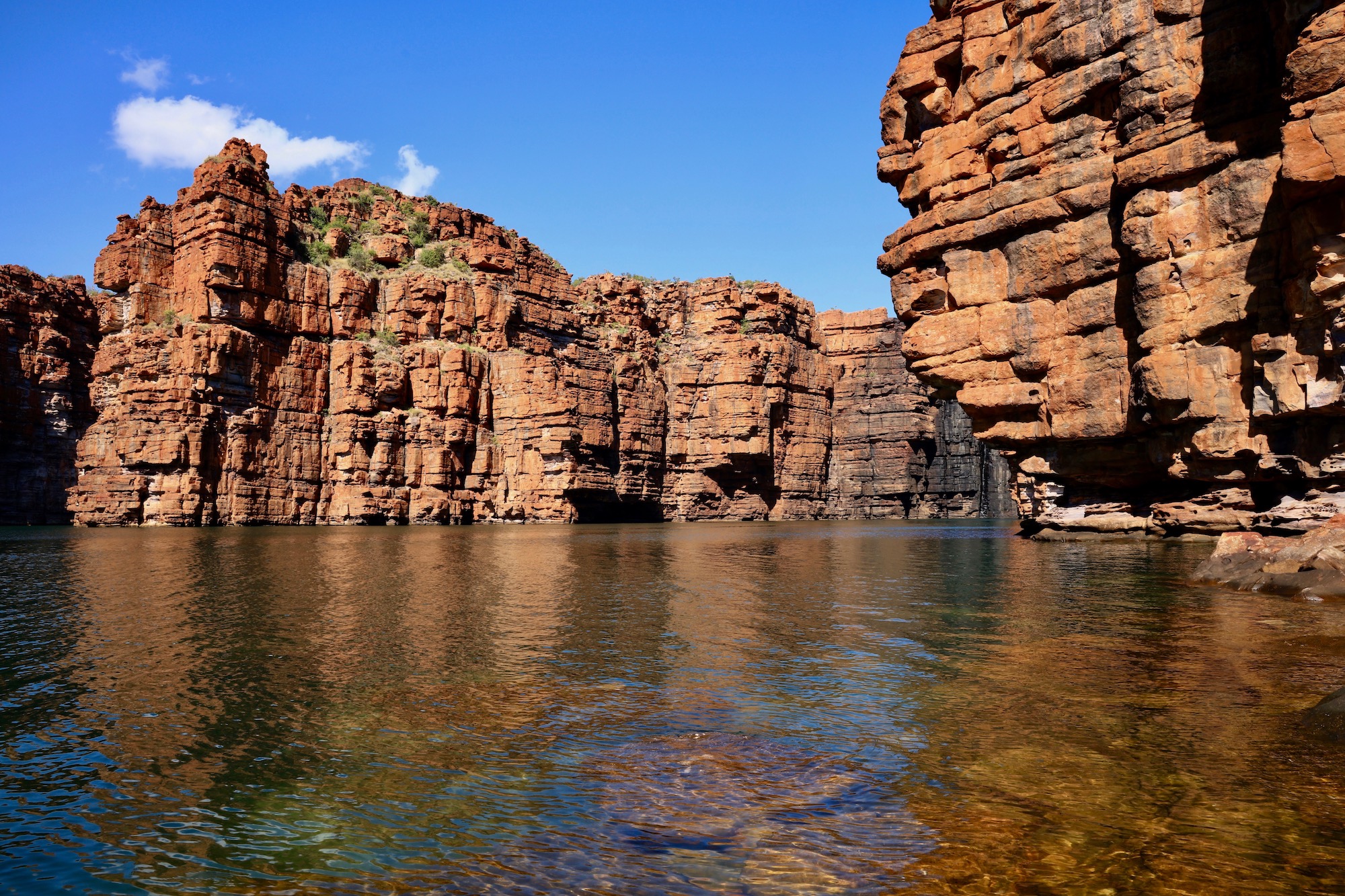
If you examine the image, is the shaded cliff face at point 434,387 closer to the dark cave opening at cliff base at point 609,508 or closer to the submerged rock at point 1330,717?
the dark cave opening at cliff base at point 609,508

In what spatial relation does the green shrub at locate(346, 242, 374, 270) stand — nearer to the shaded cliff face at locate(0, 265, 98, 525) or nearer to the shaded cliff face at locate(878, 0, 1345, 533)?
the shaded cliff face at locate(0, 265, 98, 525)

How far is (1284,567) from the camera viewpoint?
19.5 meters

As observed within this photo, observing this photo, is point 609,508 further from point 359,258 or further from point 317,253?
point 317,253

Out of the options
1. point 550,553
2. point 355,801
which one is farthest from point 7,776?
point 550,553

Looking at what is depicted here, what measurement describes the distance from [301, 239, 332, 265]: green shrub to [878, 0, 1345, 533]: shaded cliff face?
196 feet

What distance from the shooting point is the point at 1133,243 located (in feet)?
103

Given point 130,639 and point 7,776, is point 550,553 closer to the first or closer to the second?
point 130,639

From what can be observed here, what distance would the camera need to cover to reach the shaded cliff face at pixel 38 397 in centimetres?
7919

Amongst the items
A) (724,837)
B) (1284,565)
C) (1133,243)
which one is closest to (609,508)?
(1133,243)

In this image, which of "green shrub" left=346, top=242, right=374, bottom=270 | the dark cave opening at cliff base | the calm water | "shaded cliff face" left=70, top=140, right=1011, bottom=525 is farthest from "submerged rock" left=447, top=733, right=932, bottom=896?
"green shrub" left=346, top=242, right=374, bottom=270

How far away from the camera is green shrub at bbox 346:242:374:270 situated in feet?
277

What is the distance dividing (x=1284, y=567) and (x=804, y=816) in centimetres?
1878

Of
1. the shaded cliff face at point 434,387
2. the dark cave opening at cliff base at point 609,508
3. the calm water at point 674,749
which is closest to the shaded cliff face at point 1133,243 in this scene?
the calm water at point 674,749

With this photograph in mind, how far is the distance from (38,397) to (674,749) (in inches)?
3804
